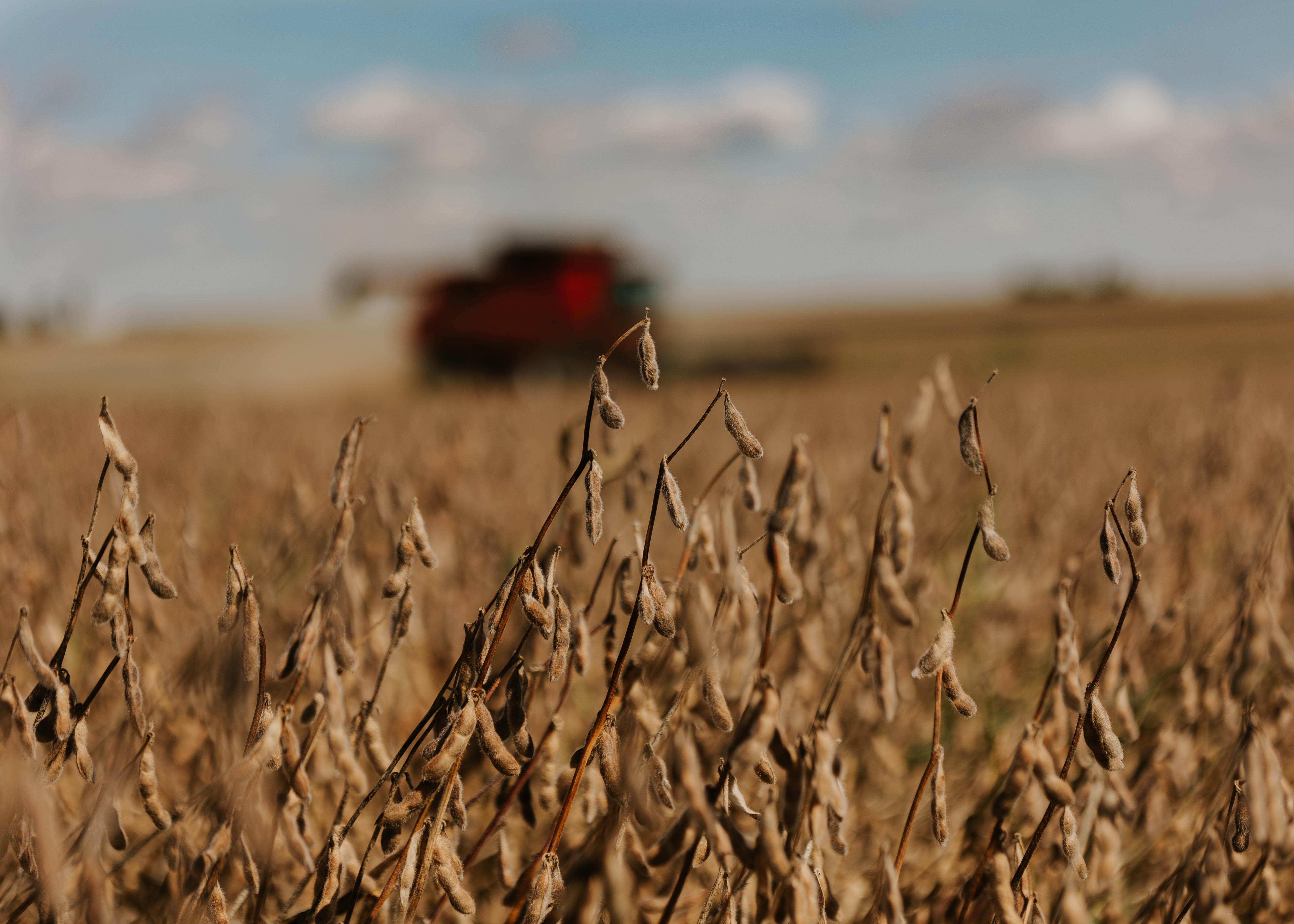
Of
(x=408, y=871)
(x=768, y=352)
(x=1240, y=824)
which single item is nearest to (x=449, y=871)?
(x=408, y=871)

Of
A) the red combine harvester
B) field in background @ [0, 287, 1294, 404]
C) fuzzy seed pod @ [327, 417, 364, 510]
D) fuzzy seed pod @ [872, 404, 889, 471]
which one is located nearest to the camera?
fuzzy seed pod @ [327, 417, 364, 510]

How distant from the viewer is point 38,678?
1006 millimetres

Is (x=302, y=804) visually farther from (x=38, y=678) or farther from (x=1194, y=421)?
(x=1194, y=421)

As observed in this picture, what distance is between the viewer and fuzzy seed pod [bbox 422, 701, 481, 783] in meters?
0.90

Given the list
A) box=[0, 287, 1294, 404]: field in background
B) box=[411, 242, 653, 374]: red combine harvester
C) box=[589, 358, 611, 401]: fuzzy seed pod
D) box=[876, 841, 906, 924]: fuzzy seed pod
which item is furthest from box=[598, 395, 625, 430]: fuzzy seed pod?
box=[411, 242, 653, 374]: red combine harvester

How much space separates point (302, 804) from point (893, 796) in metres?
1.23

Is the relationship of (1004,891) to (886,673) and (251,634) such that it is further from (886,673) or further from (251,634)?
(251,634)

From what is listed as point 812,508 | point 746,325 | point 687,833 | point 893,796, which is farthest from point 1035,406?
point 746,325

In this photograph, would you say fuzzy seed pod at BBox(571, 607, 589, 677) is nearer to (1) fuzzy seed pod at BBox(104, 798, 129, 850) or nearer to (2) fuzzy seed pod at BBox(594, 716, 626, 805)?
(2) fuzzy seed pod at BBox(594, 716, 626, 805)

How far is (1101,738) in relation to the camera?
989 millimetres

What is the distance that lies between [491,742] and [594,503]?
0.25 m

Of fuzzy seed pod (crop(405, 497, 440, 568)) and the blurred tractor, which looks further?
the blurred tractor

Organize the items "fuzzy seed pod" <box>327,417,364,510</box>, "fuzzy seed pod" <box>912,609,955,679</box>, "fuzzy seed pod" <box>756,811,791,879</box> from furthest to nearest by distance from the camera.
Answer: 1. "fuzzy seed pod" <box>327,417,364,510</box>
2. "fuzzy seed pod" <box>912,609,955,679</box>
3. "fuzzy seed pod" <box>756,811,791,879</box>

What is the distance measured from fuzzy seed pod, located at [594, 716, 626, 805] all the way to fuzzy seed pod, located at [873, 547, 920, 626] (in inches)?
12.5
